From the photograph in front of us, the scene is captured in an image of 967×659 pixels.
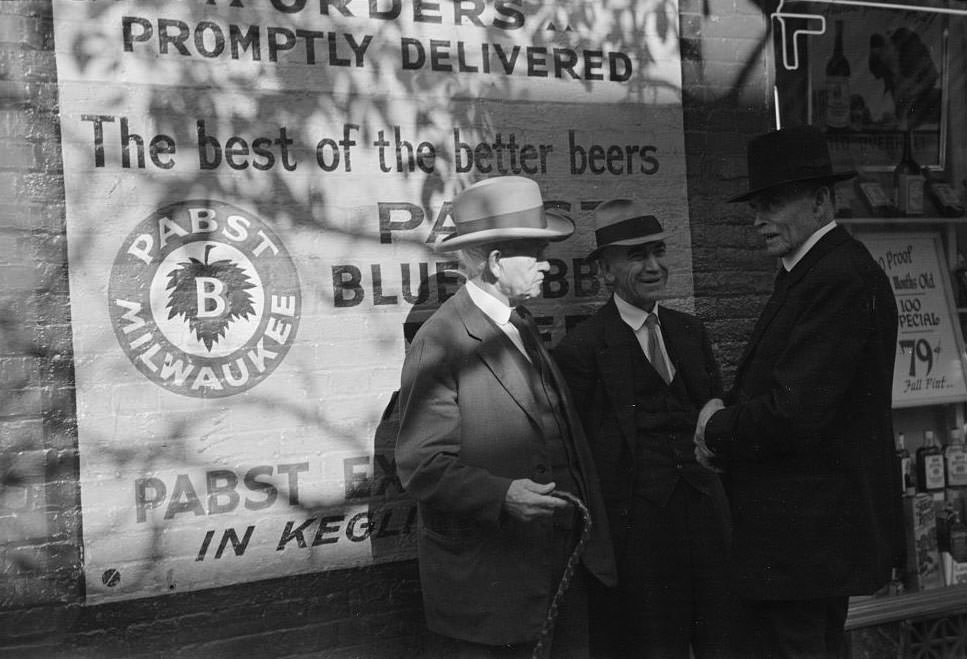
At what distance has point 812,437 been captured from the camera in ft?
11.3

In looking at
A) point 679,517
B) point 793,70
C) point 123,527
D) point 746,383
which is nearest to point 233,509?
point 123,527

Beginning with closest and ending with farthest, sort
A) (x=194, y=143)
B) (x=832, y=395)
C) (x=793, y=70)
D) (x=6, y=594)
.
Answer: (x=832, y=395), (x=6, y=594), (x=194, y=143), (x=793, y=70)

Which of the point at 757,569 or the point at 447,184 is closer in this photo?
the point at 757,569

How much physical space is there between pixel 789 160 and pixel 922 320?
2.21m

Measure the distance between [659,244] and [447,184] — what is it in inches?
33.6

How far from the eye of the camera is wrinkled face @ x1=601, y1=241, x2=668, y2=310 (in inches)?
163

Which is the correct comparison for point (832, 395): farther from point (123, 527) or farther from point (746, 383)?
point (123, 527)

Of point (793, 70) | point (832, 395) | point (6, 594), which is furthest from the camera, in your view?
point (793, 70)

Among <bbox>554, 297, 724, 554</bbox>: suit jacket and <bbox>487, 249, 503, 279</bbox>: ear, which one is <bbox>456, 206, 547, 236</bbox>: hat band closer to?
<bbox>487, 249, 503, 279</bbox>: ear

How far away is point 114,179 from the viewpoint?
3773 mm

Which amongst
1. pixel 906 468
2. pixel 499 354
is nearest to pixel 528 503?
pixel 499 354

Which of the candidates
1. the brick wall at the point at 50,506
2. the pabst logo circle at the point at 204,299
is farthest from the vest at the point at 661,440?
the pabst logo circle at the point at 204,299

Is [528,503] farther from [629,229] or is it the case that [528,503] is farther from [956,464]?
[956,464]

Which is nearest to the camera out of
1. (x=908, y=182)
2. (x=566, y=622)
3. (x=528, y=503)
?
(x=528, y=503)
